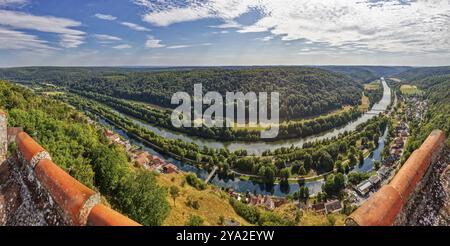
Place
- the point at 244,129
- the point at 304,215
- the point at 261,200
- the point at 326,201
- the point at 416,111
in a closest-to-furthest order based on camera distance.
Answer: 1. the point at 304,215
2. the point at 261,200
3. the point at 326,201
4. the point at 244,129
5. the point at 416,111

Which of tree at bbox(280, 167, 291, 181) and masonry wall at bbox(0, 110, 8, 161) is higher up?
masonry wall at bbox(0, 110, 8, 161)

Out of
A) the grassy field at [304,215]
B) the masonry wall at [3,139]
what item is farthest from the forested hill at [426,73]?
the masonry wall at [3,139]

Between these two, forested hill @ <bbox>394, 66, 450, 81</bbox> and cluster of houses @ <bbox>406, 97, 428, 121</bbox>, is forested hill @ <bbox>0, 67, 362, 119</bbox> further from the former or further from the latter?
forested hill @ <bbox>394, 66, 450, 81</bbox>

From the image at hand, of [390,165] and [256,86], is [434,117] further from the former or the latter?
[256,86]

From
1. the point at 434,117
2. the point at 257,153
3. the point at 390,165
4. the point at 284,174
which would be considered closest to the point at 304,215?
the point at 284,174

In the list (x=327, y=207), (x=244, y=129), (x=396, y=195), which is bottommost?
(x=327, y=207)

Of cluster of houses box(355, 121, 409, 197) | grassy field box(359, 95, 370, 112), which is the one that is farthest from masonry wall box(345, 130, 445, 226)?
→ grassy field box(359, 95, 370, 112)
